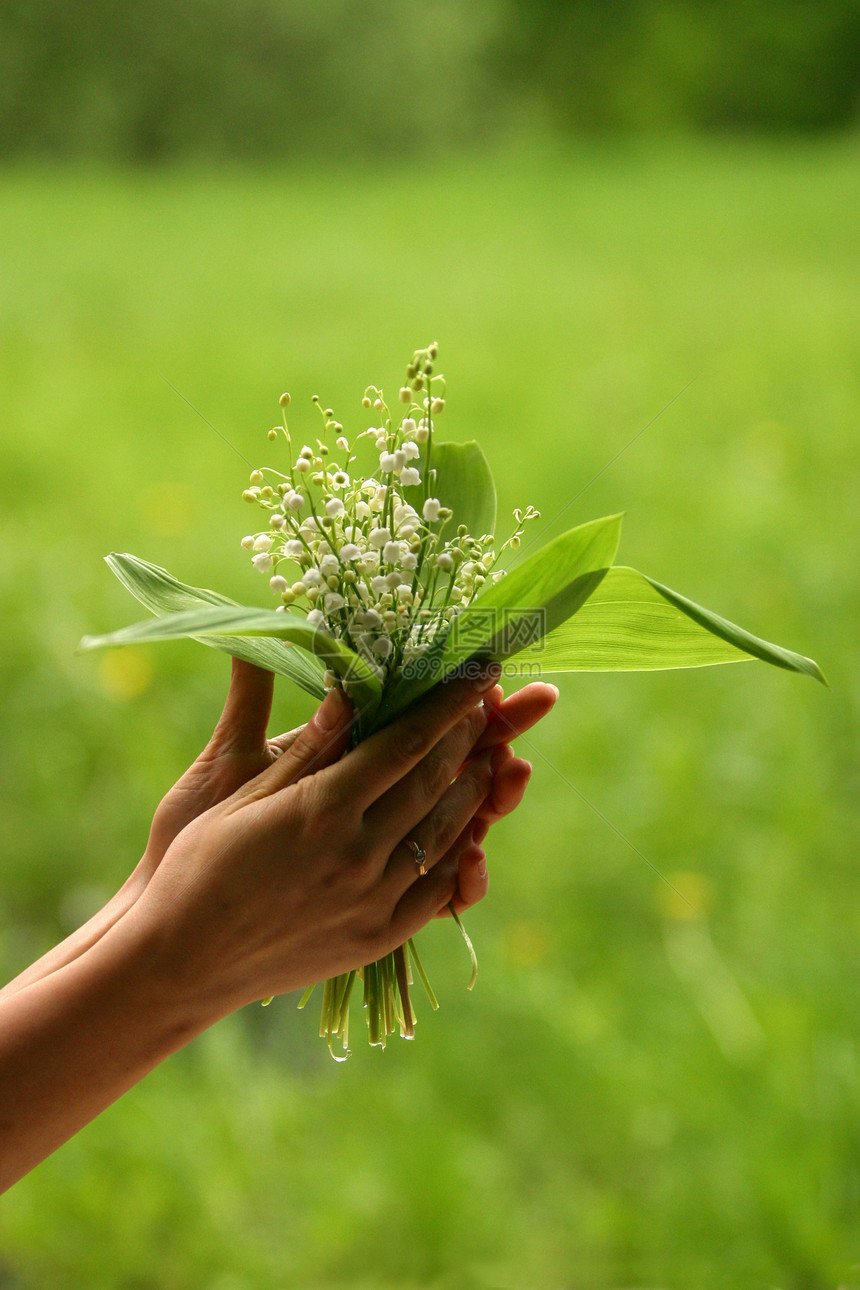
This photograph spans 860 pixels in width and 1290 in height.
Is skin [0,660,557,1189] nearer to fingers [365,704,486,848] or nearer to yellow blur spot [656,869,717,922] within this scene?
fingers [365,704,486,848]

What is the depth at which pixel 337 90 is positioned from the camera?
2.13 metres

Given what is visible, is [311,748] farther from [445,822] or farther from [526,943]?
[526,943]

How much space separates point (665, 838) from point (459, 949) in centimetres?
30

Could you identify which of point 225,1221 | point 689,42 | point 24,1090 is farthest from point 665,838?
point 689,42

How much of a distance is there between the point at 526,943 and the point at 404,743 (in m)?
0.73

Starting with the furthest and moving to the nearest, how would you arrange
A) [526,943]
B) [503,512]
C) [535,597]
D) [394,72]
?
[394,72] < [503,512] < [526,943] < [535,597]

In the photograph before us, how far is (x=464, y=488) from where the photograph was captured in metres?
0.62

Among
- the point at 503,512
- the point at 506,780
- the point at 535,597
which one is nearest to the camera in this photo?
the point at 535,597

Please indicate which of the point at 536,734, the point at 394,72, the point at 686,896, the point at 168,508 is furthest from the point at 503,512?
the point at 394,72

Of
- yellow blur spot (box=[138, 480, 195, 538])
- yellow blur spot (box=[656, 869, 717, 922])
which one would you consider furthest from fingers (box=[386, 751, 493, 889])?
yellow blur spot (box=[138, 480, 195, 538])

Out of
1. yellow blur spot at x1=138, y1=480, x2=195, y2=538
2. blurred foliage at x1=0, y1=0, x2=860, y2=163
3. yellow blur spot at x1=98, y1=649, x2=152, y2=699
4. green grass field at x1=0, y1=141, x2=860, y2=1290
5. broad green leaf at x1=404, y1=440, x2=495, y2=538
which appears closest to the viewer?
broad green leaf at x1=404, y1=440, x2=495, y2=538

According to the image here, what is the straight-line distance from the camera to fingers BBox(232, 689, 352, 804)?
52 centimetres

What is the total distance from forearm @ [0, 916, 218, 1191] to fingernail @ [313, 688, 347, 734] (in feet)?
0.44

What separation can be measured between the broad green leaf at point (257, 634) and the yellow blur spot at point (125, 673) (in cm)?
87
